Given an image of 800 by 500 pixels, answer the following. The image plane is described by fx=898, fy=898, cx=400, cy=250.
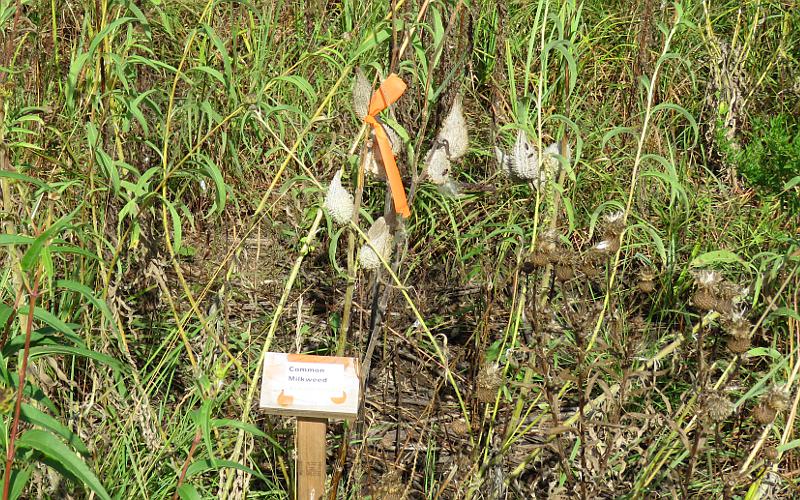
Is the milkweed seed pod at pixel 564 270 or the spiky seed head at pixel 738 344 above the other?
the milkweed seed pod at pixel 564 270

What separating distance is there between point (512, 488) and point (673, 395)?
0.57 m

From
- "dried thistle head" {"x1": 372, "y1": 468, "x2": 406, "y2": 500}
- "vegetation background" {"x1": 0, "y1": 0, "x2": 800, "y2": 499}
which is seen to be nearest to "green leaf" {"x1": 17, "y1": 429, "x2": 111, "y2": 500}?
"vegetation background" {"x1": 0, "y1": 0, "x2": 800, "y2": 499}

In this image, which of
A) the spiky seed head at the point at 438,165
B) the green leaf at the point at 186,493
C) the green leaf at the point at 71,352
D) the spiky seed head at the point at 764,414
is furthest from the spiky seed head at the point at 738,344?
the green leaf at the point at 71,352

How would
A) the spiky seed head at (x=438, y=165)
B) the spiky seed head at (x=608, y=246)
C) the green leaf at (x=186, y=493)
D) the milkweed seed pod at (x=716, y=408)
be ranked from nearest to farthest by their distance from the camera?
the green leaf at (x=186, y=493) < the milkweed seed pod at (x=716, y=408) < the spiky seed head at (x=608, y=246) < the spiky seed head at (x=438, y=165)

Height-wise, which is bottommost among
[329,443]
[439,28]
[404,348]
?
[329,443]

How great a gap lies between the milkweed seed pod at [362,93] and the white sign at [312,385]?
49 centimetres

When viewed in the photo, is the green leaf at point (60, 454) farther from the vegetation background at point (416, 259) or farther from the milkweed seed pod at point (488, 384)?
the milkweed seed pod at point (488, 384)

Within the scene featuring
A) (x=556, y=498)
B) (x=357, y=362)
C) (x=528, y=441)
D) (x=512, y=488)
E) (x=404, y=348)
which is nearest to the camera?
(x=357, y=362)

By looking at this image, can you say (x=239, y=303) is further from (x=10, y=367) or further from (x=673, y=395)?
(x=673, y=395)

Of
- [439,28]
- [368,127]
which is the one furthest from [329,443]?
[439,28]

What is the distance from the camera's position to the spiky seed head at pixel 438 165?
1.84 m

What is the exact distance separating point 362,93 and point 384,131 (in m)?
0.09

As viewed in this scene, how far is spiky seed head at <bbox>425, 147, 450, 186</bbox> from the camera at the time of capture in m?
1.84

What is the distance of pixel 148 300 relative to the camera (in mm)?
2426
